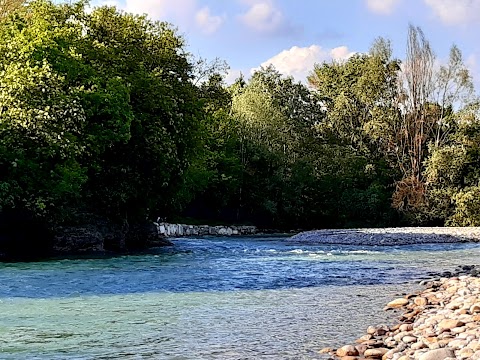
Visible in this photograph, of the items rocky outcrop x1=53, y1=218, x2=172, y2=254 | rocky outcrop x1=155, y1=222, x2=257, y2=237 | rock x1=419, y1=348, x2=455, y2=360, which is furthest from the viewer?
rocky outcrop x1=155, y1=222, x2=257, y2=237

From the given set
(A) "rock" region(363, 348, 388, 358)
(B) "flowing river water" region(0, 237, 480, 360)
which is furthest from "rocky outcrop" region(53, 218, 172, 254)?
(A) "rock" region(363, 348, 388, 358)

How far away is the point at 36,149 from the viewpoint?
25.3 meters

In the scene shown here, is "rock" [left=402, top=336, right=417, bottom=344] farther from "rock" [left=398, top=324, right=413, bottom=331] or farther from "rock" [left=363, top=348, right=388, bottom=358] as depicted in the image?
"rock" [left=398, top=324, right=413, bottom=331]

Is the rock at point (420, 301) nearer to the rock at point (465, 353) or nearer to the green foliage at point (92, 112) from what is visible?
the rock at point (465, 353)

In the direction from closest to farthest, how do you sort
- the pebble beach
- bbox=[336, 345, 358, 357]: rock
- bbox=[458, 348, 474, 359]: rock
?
1. bbox=[458, 348, 474, 359]: rock
2. the pebble beach
3. bbox=[336, 345, 358, 357]: rock

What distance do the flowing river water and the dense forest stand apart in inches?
238

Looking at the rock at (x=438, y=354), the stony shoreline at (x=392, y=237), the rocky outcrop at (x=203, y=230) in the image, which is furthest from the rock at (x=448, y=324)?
the rocky outcrop at (x=203, y=230)

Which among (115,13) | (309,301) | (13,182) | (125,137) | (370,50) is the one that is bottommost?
(309,301)

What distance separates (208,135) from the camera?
39812mm

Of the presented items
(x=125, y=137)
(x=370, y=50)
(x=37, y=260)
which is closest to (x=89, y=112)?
(x=125, y=137)

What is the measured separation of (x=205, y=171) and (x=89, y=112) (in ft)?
77.0

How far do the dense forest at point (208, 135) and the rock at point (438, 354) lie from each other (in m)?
20.3

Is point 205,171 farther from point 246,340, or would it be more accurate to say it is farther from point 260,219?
point 246,340

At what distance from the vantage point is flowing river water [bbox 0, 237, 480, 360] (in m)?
9.29
